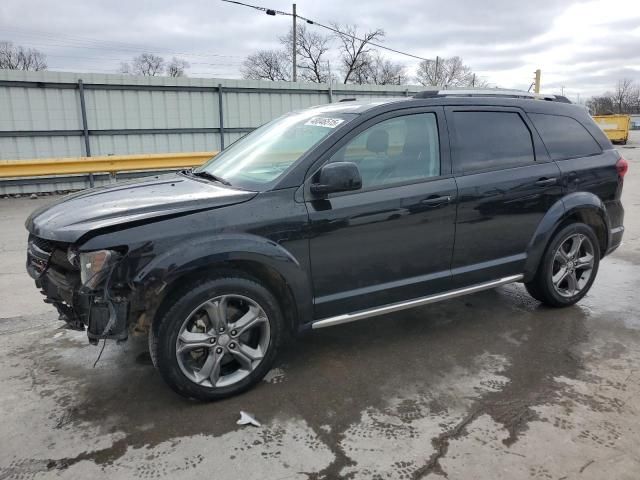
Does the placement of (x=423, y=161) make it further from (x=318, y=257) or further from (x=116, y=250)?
(x=116, y=250)

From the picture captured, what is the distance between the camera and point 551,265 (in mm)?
4387

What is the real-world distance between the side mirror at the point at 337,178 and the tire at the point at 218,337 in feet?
2.37

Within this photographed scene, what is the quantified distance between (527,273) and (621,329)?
857mm

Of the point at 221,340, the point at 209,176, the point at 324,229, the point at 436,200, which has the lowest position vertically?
the point at 221,340

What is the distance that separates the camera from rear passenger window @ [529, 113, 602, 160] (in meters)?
4.35

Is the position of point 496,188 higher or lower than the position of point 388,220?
higher

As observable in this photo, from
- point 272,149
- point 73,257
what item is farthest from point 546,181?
point 73,257

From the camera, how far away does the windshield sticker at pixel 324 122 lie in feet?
11.7

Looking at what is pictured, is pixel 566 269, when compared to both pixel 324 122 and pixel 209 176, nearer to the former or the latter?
pixel 324 122

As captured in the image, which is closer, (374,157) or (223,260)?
(223,260)

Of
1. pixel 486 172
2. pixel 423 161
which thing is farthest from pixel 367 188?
pixel 486 172

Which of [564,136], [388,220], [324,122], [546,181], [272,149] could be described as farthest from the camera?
[564,136]

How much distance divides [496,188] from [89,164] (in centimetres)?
911

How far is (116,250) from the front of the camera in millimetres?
2781
